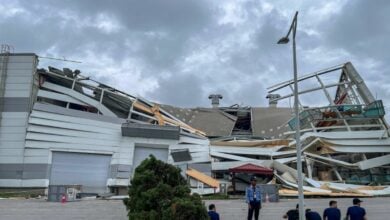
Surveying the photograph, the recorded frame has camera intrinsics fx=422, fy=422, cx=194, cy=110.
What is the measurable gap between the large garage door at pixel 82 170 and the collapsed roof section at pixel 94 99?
4687 millimetres

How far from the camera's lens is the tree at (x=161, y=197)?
11422 mm

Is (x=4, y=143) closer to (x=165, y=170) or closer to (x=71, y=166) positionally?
(x=71, y=166)

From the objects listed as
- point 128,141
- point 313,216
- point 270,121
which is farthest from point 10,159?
point 313,216

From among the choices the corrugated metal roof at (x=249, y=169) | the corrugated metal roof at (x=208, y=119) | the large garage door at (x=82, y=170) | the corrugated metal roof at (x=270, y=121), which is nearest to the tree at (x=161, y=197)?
the corrugated metal roof at (x=249, y=169)

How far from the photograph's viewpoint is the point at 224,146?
136 feet

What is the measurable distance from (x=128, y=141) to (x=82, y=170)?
5.00m

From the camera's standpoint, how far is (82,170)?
1521 inches

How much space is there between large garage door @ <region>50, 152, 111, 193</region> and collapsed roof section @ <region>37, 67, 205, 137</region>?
4.69 m

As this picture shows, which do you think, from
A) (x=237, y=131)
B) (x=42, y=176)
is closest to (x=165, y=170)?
(x=42, y=176)

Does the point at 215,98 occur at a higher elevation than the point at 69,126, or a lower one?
higher

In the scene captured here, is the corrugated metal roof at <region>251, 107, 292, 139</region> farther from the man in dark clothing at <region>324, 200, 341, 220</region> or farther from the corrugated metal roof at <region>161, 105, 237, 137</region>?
the man in dark clothing at <region>324, 200, 341, 220</region>

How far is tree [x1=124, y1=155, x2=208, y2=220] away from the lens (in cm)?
1142

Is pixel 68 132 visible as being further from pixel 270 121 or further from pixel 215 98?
pixel 215 98

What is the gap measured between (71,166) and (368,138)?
1084 inches
